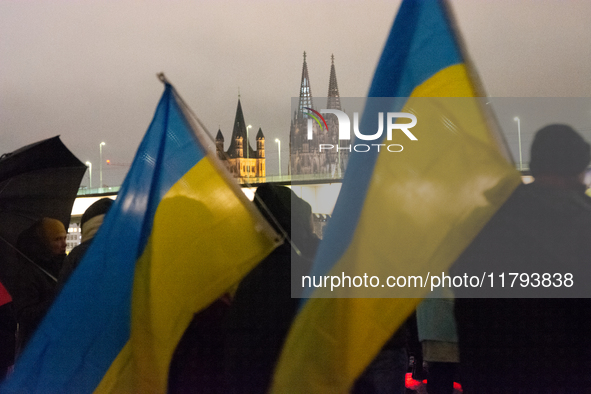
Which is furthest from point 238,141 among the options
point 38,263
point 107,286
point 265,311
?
point 265,311

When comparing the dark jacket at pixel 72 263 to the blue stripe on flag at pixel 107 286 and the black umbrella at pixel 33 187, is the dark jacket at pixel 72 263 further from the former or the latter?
the black umbrella at pixel 33 187

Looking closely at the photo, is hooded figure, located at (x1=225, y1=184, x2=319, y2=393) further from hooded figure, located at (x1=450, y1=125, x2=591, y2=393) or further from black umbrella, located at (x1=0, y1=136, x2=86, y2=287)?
black umbrella, located at (x1=0, y1=136, x2=86, y2=287)

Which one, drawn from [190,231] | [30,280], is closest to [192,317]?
[190,231]

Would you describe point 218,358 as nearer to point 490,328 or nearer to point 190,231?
point 190,231

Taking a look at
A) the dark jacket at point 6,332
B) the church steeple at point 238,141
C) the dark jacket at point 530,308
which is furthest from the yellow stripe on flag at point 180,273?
the church steeple at point 238,141

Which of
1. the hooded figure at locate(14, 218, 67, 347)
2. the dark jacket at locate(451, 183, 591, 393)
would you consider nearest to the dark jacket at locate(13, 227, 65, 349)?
the hooded figure at locate(14, 218, 67, 347)

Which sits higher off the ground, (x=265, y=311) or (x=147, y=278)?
(x=147, y=278)

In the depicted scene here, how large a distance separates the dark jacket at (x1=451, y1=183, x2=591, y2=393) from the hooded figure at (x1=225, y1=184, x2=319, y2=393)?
0.81 meters

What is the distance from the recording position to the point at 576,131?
2402 mm

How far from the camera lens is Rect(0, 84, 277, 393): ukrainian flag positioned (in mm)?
2947

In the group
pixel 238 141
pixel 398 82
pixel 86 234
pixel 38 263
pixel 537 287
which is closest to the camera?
pixel 537 287

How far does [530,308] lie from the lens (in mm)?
2301

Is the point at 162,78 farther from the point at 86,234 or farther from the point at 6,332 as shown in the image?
the point at 6,332

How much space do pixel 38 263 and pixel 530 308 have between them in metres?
3.59
